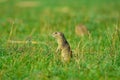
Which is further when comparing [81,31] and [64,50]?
[81,31]

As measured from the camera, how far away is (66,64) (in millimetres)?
8188

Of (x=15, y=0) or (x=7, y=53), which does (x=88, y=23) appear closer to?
(x=7, y=53)

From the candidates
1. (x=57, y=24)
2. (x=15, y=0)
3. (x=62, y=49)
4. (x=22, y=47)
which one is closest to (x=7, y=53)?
(x=22, y=47)

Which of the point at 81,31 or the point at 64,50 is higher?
the point at 64,50

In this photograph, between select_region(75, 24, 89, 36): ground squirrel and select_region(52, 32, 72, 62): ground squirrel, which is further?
select_region(75, 24, 89, 36): ground squirrel

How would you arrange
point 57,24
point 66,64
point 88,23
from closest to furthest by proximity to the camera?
point 66,64 → point 57,24 → point 88,23

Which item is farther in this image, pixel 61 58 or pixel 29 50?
pixel 29 50

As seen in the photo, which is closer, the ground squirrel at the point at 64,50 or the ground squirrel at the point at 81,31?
the ground squirrel at the point at 64,50

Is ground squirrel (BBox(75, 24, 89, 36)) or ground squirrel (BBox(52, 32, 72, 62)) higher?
ground squirrel (BBox(52, 32, 72, 62))

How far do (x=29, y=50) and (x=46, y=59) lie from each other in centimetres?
62

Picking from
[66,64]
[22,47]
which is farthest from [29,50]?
[66,64]

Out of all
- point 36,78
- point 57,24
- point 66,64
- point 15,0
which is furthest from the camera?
point 15,0

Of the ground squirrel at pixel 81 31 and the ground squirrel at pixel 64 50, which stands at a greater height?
A: the ground squirrel at pixel 64 50

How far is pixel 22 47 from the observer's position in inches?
363
